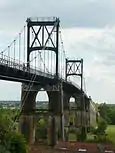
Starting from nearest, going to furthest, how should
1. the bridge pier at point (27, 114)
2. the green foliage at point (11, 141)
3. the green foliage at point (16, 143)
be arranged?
the green foliage at point (11, 141) → the green foliage at point (16, 143) → the bridge pier at point (27, 114)

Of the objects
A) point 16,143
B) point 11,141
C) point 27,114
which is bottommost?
point 16,143

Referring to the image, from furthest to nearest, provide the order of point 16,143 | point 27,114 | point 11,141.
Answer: point 27,114
point 16,143
point 11,141

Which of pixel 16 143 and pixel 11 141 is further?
pixel 16 143

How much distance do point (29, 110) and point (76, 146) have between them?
7344 millimetres

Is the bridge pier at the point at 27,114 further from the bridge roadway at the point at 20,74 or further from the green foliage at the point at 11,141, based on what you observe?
the green foliage at the point at 11,141

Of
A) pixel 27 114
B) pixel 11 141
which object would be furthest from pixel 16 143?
pixel 27 114

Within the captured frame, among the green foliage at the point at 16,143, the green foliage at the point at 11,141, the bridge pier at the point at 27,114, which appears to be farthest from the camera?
the bridge pier at the point at 27,114

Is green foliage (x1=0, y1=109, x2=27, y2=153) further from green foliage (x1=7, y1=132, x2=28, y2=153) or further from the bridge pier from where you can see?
the bridge pier

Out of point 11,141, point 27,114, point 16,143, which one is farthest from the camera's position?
point 27,114

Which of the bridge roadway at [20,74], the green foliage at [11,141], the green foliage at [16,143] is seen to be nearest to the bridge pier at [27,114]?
the bridge roadway at [20,74]

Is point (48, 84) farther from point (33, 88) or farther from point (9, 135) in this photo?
point (9, 135)

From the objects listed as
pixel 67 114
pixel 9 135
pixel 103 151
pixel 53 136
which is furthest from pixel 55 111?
pixel 67 114

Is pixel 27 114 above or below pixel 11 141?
above

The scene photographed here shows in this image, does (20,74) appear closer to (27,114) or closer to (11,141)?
(11,141)
